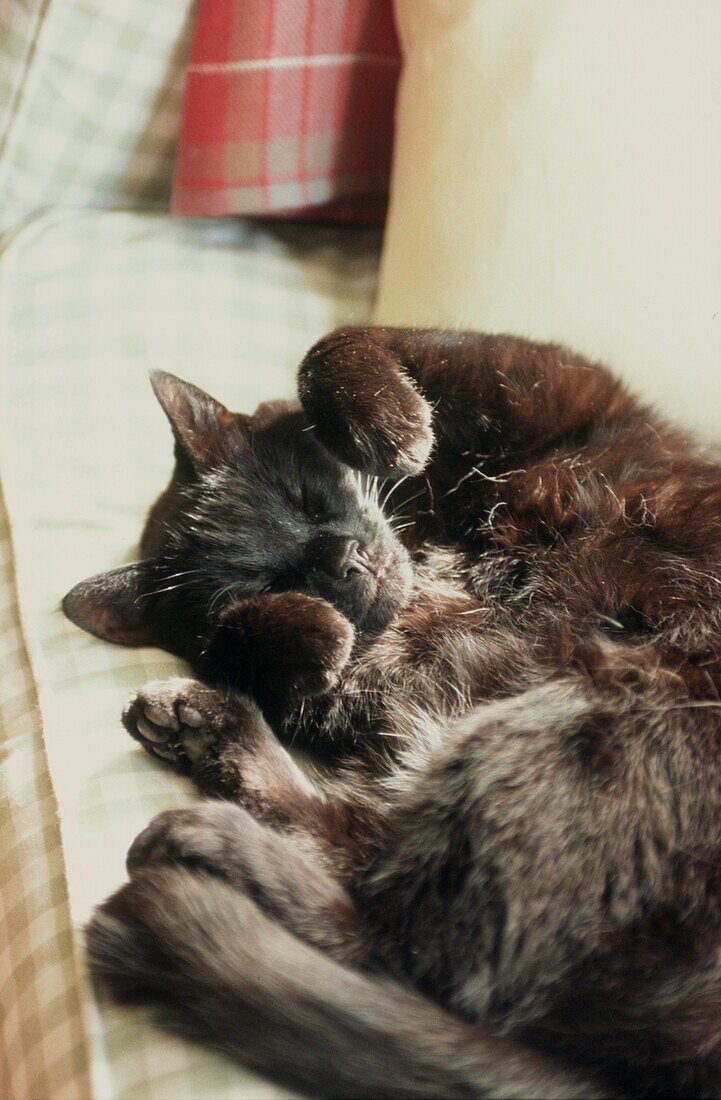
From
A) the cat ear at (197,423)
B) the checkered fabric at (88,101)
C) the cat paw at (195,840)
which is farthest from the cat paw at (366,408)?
the checkered fabric at (88,101)

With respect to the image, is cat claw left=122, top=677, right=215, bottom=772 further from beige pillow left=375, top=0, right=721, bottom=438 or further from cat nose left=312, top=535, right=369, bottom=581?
beige pillow left=375, top=0, right=721, bottom=438

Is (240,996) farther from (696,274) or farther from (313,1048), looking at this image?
(696,274)

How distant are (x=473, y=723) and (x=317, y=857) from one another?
0.21 meters

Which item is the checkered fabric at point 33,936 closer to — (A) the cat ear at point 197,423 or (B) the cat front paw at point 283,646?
(B) the cat front paw at point 283,646

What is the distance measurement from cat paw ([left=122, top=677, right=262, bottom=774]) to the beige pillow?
728mm

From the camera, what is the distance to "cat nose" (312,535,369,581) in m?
1.23

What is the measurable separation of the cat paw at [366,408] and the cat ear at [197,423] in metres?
0.16

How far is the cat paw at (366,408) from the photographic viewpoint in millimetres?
1188

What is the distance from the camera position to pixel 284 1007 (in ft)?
2.69

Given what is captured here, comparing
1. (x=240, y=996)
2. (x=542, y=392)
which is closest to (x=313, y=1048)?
(x=240, y=996)

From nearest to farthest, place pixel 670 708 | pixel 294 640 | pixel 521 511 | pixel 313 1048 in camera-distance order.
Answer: pixel 313 1048
pixel 670 708
pixel 294 640
pixel 521 511

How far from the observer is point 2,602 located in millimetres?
1354

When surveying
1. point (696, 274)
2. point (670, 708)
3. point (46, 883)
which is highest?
point (696, 274)

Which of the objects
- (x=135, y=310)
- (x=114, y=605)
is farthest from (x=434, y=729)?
(x=135, y=310)
